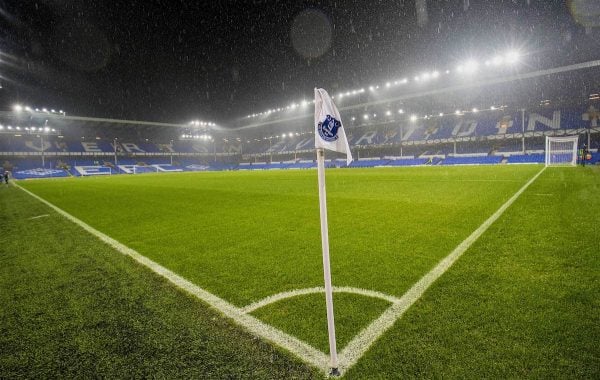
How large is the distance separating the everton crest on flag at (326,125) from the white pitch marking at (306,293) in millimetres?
1602

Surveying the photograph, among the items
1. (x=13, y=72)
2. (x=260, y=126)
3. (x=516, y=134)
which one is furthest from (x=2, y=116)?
(x=516, y=134)

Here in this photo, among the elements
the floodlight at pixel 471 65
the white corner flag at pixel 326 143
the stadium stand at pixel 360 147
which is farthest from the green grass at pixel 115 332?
the stadium stand at pixel 360 147

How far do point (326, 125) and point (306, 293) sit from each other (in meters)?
1.84

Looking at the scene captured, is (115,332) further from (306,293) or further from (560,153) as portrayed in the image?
(560,153)

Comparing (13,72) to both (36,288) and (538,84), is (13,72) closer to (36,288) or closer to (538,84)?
(36,288)

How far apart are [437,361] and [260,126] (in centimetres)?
7510

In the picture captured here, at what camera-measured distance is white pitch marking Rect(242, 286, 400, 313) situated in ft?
9.43

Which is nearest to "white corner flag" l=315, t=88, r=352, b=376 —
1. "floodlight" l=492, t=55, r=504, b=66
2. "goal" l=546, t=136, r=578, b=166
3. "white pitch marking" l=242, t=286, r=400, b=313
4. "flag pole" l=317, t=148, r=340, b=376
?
"flag pole" l=317, t=148, r=340, b=376

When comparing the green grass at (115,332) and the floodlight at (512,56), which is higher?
the floodlight at (512,56)

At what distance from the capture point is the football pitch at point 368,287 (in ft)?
6.79

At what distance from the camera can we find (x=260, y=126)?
74500 millimetres

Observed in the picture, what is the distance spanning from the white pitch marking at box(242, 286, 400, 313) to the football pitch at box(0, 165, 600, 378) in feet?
0.07

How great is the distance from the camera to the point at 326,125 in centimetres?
208

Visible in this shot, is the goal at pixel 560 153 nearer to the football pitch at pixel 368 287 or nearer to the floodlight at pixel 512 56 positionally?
the floodlight at pixel 512 56
